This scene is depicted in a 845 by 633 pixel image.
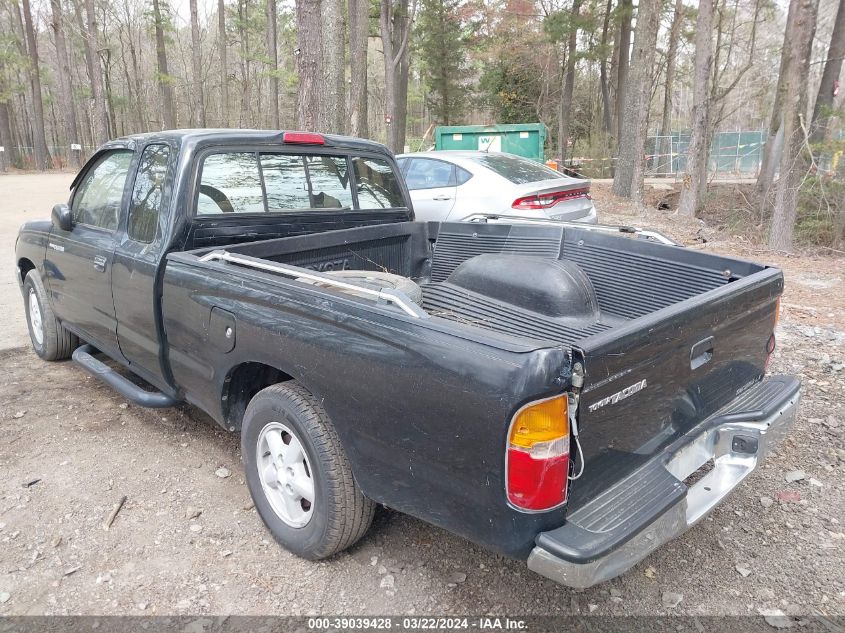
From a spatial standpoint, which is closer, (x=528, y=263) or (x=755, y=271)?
(x=755, y=271)

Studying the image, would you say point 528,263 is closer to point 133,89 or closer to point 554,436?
point 554,436

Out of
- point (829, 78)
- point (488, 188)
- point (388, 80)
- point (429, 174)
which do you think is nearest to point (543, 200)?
point (488, 188)

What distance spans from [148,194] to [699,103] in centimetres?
1205

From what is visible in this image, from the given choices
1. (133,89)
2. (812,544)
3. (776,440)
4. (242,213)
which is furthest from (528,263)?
(133,89)

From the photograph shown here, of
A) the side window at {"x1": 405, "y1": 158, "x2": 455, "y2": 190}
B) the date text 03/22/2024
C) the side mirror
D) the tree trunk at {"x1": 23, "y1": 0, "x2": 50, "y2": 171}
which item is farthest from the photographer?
the tree trunk at {"x1": 23, "y1": 0, "x2": 50, "y2": 171}

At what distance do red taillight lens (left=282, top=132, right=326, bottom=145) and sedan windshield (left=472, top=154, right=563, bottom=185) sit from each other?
4.62 m

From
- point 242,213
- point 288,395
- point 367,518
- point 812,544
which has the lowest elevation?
point 812,544

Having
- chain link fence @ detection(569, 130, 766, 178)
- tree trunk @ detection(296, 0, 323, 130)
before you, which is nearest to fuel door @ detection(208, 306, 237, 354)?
tree trunk @ detection(296, 0, 323, 130)

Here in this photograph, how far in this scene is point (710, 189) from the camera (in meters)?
16.3

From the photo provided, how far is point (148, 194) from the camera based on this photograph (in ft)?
12.2

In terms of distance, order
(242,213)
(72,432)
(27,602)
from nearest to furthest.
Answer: (27,602) < (242,213) < (72,432)

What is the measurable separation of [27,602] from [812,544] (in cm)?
354

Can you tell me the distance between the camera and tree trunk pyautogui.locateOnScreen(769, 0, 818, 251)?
9219 mm

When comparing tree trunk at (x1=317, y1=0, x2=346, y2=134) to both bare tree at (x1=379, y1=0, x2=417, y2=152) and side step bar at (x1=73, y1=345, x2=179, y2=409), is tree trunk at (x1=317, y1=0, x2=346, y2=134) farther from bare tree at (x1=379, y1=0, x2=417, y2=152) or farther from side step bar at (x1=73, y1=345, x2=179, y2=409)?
bare tree at (x1=379, y1=0, x2=417, y2=152)
